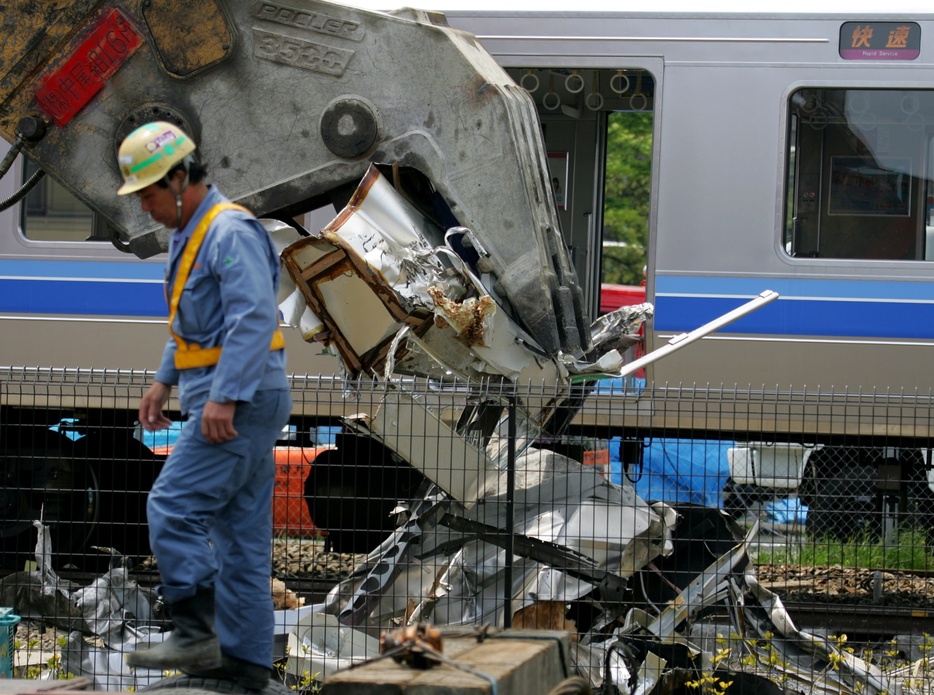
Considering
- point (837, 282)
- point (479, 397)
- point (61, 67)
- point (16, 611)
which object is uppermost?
point (61, 67)

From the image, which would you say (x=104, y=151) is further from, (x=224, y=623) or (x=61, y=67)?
(x=224, y=623)

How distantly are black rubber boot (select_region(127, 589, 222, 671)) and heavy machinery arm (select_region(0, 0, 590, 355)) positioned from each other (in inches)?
75.3

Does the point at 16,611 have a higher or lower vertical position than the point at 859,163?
lower

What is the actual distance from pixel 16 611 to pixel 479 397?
266 centimetres

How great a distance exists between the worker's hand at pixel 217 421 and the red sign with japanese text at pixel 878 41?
5502mm

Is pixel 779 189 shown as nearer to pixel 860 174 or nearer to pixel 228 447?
pixel 860 174

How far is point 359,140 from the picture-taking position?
198 inches

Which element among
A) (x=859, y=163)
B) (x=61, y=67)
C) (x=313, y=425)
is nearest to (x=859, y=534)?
(x=859, y=163)

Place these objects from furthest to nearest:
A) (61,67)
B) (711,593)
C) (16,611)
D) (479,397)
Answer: (16,611), (711,593), (479,397), (61,67)

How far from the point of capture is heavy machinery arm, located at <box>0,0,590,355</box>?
4992 mm

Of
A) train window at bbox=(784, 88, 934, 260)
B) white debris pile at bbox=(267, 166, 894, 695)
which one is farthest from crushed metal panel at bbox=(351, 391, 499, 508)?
train window at bbox=(784, 88, 934, 260)

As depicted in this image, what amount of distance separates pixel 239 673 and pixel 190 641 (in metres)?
0.26

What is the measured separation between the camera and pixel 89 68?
5008 millimetres

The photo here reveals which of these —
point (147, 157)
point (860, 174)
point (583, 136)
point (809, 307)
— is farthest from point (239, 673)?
point (583, 136)
